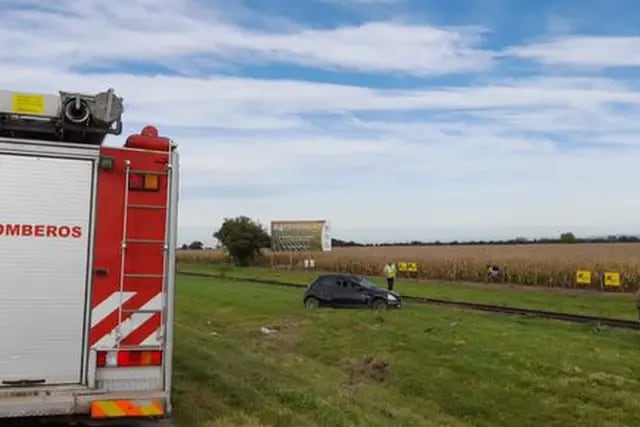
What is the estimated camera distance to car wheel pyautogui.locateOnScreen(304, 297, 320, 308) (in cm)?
2977

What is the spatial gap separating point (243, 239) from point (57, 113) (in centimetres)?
7457

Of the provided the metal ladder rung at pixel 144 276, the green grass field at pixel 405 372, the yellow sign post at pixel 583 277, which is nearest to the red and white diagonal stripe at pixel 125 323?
the metal ladder rung at pixel 144 276

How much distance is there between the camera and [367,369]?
18438mm

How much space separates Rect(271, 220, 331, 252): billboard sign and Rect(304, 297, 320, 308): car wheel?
4100 centimetres

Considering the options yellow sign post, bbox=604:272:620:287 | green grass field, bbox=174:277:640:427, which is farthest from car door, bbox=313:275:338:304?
yellow sign post, bbox=604:272:620:287

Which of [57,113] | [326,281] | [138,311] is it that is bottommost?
[326,281]

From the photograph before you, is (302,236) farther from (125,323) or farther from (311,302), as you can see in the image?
(125,323)

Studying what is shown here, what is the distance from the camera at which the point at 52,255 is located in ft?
21.2

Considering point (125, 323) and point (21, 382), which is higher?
point (125, 323)

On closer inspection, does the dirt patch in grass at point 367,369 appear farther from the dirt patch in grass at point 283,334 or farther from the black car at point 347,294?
the black car at point 347,294

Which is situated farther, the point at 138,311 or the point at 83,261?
the point at 138,311

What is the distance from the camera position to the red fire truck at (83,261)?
634 cm

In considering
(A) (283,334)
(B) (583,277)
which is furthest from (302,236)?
(A) (283,334)

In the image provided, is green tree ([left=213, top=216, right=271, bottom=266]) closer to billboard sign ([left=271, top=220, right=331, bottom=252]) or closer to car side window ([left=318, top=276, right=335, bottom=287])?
billboard sign ([left=271, top=220, right=331, bottom=252])
